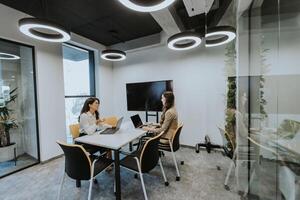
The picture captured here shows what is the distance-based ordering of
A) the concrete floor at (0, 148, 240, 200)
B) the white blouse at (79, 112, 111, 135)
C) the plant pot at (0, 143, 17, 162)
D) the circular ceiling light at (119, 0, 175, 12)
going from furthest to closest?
the plant pot at (0, 143, 17, 162), the white blouse at (79, 112, 111, 135), the concrete floor at (0, 148, 240, 200), the circular ceiling light at (119, 0, 175, 12)

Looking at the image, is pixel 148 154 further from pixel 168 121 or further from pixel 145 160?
pixel 168 121

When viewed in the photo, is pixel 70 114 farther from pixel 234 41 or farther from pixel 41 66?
pixel 234 41

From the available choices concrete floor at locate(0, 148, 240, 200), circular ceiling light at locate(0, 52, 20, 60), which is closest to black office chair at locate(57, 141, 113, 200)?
concrete floor at locate(0, 148, 240, 200)

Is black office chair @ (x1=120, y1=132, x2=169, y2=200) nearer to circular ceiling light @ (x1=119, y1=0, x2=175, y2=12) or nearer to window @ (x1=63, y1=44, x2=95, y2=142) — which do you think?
circular ceiling light @ (x1=119, y1=0, x2=175, y2=12)

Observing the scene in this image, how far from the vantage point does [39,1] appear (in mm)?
2527

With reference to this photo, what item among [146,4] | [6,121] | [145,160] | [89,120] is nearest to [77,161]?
[145,160]

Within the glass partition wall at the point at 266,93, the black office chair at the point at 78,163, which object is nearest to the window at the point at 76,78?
the black office chair at the point at 78,163

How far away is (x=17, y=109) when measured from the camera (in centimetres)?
301

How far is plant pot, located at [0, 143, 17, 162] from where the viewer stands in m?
2.85

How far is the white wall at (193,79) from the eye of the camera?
3.40 meters

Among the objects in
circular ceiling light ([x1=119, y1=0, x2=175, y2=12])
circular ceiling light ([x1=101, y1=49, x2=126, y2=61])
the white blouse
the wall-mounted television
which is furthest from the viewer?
the wall-mounted television

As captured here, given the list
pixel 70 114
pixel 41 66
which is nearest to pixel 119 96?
pixel 70 114

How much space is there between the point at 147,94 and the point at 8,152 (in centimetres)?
304

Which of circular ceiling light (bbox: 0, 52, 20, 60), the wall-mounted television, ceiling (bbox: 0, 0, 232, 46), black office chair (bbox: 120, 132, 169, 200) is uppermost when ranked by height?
ceiling (bbox: 0, 0, 232, 46)
